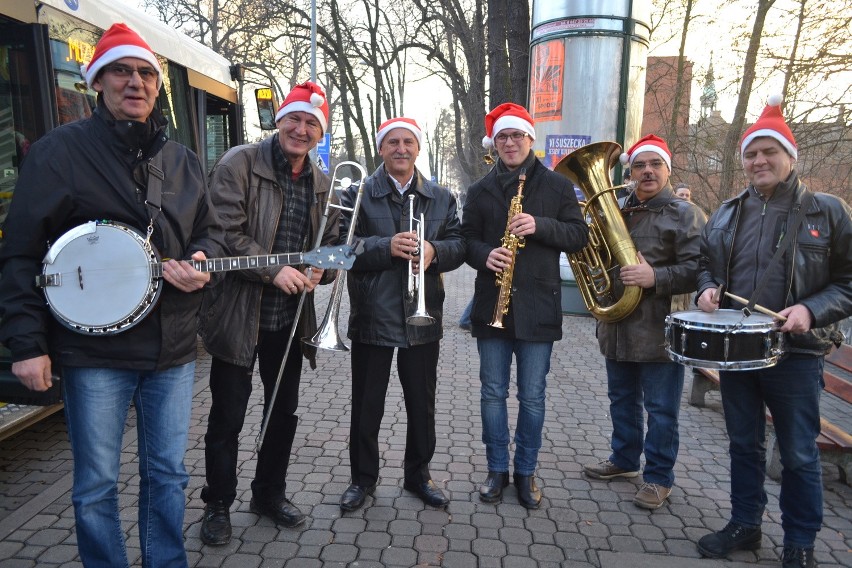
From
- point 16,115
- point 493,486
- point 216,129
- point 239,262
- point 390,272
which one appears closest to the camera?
point 239,262

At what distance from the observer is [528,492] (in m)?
3.72

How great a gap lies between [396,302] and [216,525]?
1457 millimetres

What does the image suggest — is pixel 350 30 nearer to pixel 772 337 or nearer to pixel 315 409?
pixel 315 409

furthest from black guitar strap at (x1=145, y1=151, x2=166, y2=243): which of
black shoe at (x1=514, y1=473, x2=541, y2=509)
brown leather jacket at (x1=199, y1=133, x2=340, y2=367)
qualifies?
black shoe at (x1=514, y1=473, x2=541, y2=509)

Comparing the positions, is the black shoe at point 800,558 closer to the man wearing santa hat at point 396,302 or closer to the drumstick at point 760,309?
the drumstick at point 760,309

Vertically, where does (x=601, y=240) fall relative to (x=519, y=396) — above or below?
above

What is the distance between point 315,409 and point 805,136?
8511mm

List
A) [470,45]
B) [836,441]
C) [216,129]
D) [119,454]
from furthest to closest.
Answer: [470,45] → [216,129] → [836,441] → [119,454]

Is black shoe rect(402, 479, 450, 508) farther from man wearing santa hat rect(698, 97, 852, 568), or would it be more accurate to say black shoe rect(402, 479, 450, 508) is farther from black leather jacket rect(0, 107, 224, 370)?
black leather jacket rect(0, 107, 224, 370)

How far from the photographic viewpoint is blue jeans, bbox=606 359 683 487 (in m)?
3.72

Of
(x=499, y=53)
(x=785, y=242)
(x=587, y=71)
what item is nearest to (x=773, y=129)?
(x=785, y=242)

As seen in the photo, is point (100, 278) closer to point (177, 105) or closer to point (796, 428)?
point (796, 428)

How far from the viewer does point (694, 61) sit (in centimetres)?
1316

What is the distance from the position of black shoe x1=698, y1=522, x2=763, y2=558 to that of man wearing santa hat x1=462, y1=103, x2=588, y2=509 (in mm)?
910
